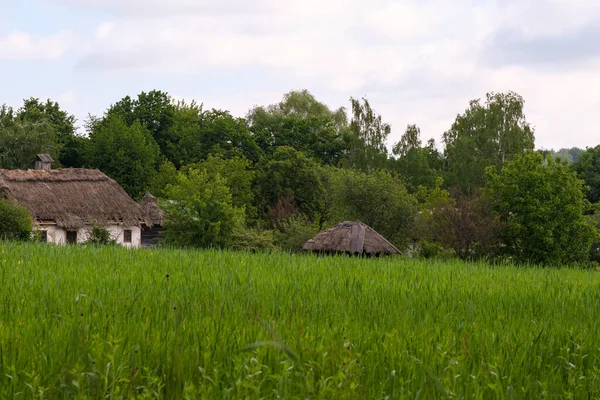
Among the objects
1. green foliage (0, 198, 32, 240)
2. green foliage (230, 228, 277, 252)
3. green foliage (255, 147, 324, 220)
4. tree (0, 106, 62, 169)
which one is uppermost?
tree (0, 106, 62, 169)

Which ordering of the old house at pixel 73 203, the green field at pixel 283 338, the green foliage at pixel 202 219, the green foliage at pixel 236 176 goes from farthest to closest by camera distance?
1. the green foliage at pixel 236 176
2. the old house at pixel 73 203
3. the green foliage at pixel 202 219
4. the green field at pixel 283 338

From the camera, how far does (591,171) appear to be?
7400 cm

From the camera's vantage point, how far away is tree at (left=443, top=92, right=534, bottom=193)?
64.9 metres

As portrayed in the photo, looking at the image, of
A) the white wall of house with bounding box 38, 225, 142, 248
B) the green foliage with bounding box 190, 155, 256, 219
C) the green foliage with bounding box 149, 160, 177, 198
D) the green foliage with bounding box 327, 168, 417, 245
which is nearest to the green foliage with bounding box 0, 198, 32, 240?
the white wall of house with bounding box 38, 225, 142, 248

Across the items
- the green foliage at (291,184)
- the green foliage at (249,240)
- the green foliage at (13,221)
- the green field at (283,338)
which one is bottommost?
the green field at (283,338)

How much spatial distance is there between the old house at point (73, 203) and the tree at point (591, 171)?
40756mm

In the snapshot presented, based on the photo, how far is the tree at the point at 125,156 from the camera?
64.1 meters

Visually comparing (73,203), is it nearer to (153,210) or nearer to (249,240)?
(153,210)

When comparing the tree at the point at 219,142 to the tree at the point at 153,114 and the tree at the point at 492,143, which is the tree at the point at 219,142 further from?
the tree at the point at 492,143

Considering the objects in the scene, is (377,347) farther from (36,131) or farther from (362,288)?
(36,131)

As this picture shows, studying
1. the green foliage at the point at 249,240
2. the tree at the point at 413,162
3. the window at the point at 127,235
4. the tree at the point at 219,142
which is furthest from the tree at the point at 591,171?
the window at the point at 127,235

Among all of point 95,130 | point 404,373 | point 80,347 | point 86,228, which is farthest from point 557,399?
point 95,130

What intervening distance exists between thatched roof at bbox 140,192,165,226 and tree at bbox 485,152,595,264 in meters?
21.8

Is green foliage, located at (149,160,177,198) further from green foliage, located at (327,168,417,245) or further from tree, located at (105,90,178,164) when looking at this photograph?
green foliage, located at (327,168,417,245)
